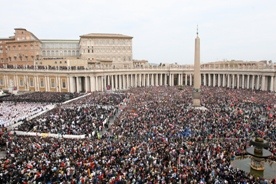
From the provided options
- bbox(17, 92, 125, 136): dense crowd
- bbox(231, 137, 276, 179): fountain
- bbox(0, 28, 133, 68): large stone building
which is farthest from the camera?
bbox(0, 28, 133, 68): large stone building

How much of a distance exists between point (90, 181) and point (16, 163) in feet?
19.0

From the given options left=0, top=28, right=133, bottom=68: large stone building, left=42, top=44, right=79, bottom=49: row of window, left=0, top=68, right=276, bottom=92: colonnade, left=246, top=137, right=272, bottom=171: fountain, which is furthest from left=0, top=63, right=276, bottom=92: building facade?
left=246, top=137, right=272, bottom=171: fountain

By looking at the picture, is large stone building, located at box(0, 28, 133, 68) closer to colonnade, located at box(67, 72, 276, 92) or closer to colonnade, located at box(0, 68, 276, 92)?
colonnade, located at box(0, 68, 276, 92)

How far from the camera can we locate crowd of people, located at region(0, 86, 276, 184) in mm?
15328

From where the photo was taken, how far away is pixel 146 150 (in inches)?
754

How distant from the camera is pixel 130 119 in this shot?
92.4ft

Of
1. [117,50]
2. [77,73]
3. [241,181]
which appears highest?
[117,50]

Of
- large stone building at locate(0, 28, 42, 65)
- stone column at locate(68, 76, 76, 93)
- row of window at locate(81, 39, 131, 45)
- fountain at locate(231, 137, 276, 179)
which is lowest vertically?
fountain at locate(231, 137, 276, 179)

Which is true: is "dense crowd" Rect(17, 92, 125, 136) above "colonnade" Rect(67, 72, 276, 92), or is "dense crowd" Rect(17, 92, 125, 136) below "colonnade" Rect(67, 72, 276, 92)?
below

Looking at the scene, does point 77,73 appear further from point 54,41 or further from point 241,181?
point 241,181

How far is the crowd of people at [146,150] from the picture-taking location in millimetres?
15328

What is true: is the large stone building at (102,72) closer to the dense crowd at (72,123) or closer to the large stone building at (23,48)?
the large stone building at (23,48)

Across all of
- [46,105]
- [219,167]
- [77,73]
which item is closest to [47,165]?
[219,167]

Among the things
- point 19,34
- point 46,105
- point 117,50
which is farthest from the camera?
point 117,50
